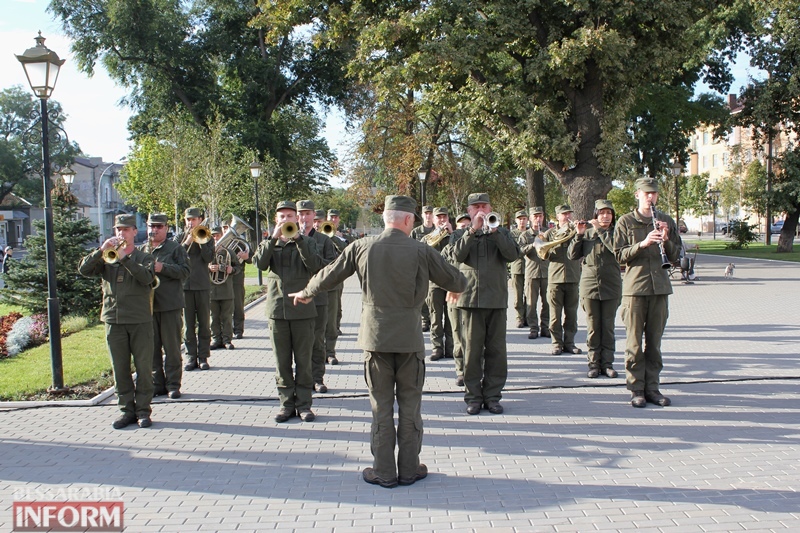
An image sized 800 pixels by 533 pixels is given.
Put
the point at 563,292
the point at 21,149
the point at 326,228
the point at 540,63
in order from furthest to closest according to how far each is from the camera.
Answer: the point at 21,149 < the point at 540,63 < the point at 563,292 < the point at 326,228

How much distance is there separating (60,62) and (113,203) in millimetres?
87771

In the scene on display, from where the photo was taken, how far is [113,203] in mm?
89750

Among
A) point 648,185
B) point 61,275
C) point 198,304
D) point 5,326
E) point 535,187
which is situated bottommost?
point 5,326

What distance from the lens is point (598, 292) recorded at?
8.79 metres

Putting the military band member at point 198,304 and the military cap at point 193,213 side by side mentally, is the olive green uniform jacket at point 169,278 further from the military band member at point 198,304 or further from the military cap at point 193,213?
the military band member at point 198,304

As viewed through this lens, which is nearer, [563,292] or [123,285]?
[123,285]

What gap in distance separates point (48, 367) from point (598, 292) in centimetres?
774

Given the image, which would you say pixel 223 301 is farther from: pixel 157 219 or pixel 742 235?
pixel 742 235

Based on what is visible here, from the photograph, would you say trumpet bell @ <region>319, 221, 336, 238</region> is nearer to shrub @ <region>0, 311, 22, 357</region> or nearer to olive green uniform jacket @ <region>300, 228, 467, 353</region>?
olive green uniform jacket @ <region>300, 228, 467, 353</region>

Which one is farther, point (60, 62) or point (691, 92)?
point (691, 92)

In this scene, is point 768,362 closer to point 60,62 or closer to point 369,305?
point 369,305

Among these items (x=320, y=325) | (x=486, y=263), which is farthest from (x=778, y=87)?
(x=320, y=325)

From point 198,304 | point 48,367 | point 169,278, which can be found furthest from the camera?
point 48,367

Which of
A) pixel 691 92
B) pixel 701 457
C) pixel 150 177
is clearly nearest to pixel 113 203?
pixel 150 177
